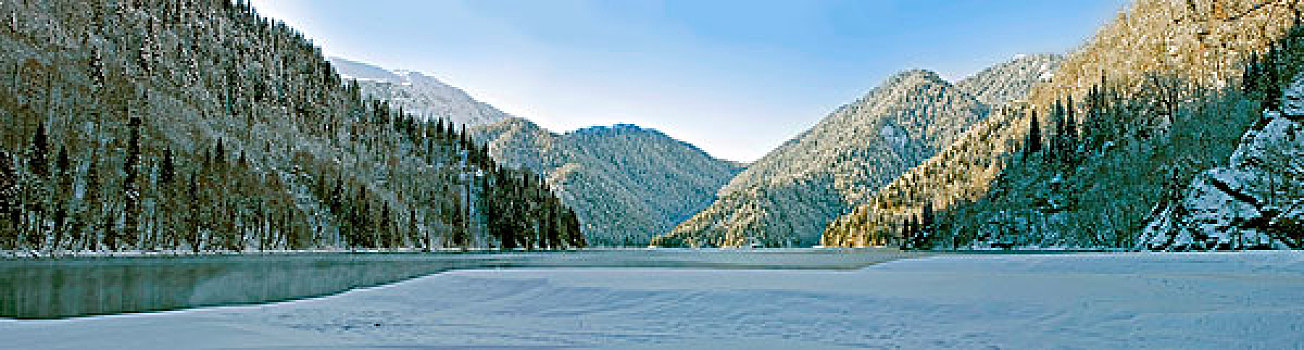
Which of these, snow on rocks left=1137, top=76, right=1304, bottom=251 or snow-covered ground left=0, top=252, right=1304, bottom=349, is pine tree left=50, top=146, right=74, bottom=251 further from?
snow on rocks left=1137, top=76, right=1304, bottom=251

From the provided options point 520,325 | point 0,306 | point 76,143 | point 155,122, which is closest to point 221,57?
point 155,122

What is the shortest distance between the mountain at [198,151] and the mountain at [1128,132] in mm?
112427

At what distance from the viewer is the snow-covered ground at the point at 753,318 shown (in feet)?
36.4

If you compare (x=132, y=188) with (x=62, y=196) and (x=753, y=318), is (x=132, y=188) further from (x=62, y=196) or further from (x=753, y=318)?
(x=753, y=318)

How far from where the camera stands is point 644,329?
13.5 metres

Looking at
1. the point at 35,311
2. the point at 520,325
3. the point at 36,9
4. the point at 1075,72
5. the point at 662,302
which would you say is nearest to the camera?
the point at 520,325

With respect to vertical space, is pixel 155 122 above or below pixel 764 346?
above

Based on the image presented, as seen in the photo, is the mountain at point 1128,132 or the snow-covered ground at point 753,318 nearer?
the snow-covered ground at point 753,318

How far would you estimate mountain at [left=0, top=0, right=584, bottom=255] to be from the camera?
11044 cm

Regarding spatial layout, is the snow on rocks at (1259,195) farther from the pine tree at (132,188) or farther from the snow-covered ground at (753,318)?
the pine tree at (132,188)

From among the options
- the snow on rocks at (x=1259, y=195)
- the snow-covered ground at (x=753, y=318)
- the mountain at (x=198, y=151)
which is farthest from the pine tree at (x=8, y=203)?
the snow on rocks at (x=1259, y=195)

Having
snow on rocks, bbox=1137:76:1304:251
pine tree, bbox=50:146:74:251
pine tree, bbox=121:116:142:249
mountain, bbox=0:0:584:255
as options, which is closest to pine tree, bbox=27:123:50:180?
mountain, bbox=0:0:584:255

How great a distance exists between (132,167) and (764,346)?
136579 mm

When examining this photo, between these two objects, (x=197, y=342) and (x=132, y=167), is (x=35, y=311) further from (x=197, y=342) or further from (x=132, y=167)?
(x=132, y=167)
